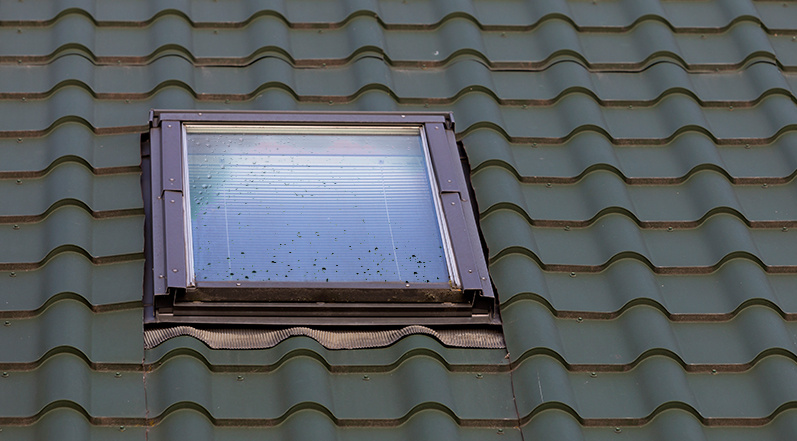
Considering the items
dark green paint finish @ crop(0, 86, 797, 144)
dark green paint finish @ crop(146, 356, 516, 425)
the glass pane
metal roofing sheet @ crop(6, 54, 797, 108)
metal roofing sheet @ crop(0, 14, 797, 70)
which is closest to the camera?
dark green paint finish @ crop(146, 356, 516, 425)

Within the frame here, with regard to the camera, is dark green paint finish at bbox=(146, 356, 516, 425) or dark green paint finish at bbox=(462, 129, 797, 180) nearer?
dark green paint finish at bbox=(146, 356, 516, 425)

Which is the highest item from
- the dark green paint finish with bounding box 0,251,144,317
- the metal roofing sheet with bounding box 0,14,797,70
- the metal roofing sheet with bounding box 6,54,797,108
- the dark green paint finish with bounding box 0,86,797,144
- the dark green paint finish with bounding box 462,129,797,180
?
the metal roofing sheet with bounding box 0,14,797,70

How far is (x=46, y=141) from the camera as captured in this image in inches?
215

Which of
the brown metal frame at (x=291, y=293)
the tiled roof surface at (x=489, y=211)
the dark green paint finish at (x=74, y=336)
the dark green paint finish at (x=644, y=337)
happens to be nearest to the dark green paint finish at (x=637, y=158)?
the tiled roof surface at (x=489, y=211)

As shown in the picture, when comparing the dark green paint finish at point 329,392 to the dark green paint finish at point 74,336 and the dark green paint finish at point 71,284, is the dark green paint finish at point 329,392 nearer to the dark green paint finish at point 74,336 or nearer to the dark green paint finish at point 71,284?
the dark green paint finish at point 74,336

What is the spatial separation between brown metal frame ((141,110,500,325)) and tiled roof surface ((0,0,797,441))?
0.34 ft

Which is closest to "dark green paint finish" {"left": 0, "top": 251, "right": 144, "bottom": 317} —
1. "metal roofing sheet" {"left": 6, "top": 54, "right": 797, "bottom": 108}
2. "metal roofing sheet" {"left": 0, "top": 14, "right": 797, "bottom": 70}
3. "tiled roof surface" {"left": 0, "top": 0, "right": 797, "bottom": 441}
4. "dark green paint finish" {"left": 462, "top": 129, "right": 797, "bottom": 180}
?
"tiled roof surface" {"left": 0, "top": 0, "right": 797, "bottom": 441}

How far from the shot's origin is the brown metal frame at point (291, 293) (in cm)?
469

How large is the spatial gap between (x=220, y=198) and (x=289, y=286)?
0.61 meters

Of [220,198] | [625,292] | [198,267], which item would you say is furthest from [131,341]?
[625,292]

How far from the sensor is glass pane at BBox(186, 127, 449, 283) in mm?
4883

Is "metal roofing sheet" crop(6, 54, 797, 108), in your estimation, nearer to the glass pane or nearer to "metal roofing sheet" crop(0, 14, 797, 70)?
"metal roofing sheet" crop(0, 14, 797, 70)

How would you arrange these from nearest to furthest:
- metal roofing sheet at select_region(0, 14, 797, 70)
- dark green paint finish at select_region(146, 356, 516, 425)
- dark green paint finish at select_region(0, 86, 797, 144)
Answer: dark green paint finish at select_region(146, 356, 516, 425) < dark green paint finish at select_region(0, 86, 797, 144) < metal roofing sheet at select_region(0, 14, 797, 70)

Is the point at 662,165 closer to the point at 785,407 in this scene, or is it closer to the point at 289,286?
the point at 785,407
